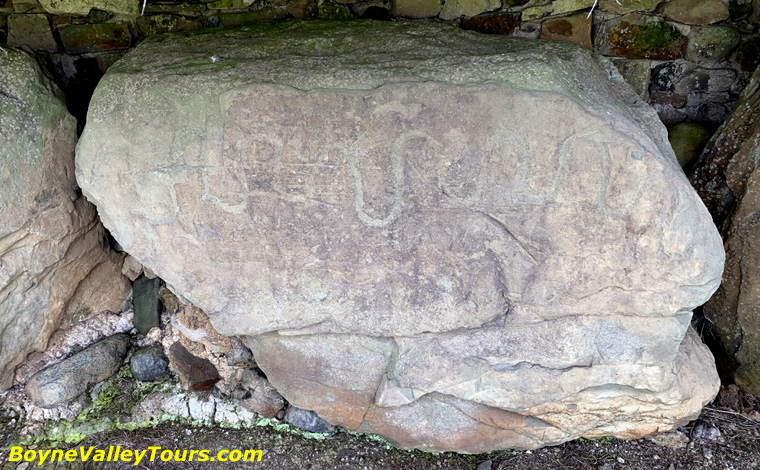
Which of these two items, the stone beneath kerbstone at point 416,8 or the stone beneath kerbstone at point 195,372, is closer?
the stone beneath kerbstone at point 416,8

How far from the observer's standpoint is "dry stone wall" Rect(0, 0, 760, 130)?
2.28 m

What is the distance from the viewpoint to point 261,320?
6.69 ft

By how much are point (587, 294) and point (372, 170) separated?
2.56ft

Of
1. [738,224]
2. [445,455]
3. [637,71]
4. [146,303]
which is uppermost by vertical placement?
[637,71]

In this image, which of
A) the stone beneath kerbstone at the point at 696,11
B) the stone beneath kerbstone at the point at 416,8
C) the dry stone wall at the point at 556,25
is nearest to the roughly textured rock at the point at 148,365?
the dry stone wall at the point at 556,25

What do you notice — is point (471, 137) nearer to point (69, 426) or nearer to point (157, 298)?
point (157, 298)

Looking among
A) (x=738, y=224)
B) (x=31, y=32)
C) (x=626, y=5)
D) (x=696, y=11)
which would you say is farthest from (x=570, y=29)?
(x=31, y=32)

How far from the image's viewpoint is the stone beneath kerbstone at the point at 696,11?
7.33 ft

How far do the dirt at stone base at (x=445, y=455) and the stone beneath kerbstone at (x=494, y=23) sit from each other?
1637mm

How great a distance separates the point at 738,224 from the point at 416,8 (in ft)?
4.74

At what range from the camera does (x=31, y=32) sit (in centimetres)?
238

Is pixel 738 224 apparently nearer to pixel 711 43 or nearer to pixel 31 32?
pixel 711 43

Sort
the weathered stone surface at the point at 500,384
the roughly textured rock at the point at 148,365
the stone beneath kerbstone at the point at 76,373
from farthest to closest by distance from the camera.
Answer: the roughly textured rock at the point at 148,365, the stone beneath kerbstone at the point at 76,373, the weathered stone surface at the point at 500,384

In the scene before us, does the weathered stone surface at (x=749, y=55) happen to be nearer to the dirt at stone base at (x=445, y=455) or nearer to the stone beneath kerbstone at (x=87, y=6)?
the dirt at stone base at (x=445, y=455)
